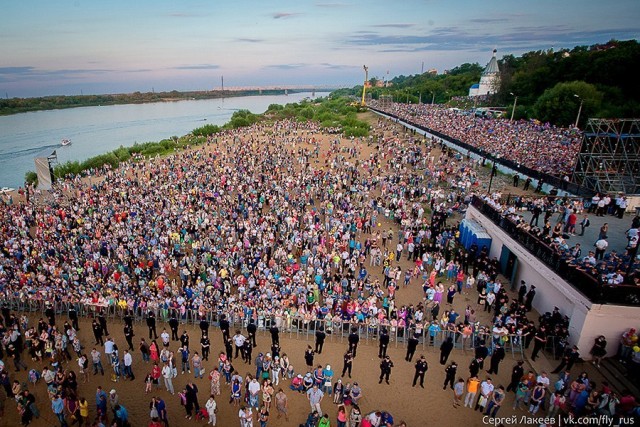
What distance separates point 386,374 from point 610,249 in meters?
10.3

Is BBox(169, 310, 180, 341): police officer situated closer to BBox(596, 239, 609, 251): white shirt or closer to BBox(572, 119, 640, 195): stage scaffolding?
BBox(596, 239, 609, 251): white shirt

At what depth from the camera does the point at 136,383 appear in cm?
984

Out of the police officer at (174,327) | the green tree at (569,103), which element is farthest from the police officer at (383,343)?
the green tree at (569,103)

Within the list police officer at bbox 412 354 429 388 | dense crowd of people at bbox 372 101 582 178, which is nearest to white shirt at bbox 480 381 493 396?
police officer at bbox 412 354 429 388

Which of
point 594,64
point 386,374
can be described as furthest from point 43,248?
point 594,64

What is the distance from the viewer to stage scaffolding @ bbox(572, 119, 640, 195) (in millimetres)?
20641

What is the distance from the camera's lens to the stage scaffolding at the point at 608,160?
20.6 metres

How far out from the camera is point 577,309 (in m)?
10.1

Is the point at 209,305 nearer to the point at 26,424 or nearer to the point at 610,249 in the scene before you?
the point at 26,424

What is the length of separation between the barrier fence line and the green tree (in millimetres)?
46487

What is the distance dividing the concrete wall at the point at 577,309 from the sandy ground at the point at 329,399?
1.41 meters

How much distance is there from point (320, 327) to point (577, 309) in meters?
7.26

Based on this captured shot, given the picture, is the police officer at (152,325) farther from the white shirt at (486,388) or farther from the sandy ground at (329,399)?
the white shirt at (486,388)

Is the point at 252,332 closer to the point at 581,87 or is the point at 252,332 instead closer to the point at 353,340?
the point at 353,340
